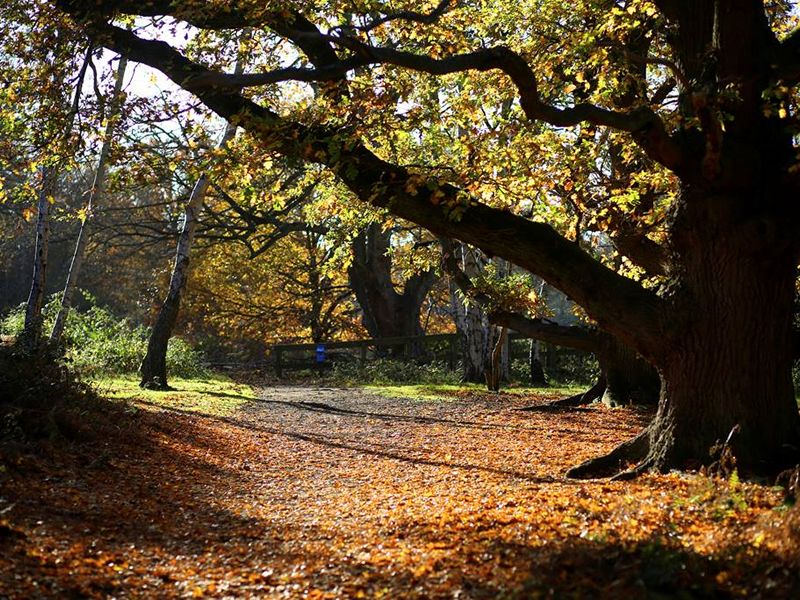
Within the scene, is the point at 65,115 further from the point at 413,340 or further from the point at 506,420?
the point at 413,340

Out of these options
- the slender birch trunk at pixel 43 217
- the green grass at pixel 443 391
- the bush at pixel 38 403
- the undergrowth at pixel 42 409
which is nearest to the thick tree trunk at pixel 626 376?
the green grass at pixel 443 391

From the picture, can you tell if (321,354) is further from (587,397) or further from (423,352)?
(587,397)

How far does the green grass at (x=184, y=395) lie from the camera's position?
535 inches

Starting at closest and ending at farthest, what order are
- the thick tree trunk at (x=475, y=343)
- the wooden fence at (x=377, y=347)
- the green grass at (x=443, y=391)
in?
the green grass at (x=443, y=391), the thick tree trunk at (x=475, y=343), the wooden fence at (x=377, y=347)

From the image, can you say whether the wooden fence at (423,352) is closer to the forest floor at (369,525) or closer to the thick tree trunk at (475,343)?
the thick tree trunk at (475,343)

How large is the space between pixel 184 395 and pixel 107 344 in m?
5.93

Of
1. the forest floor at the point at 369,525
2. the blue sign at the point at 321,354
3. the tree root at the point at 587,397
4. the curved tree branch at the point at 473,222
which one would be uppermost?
the curved tree branch at the point at 473,222

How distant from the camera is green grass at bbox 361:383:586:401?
18308 mm

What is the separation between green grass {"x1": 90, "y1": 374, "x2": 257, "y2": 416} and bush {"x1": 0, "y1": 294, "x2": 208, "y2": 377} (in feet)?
3.05

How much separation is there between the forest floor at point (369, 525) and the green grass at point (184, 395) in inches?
121

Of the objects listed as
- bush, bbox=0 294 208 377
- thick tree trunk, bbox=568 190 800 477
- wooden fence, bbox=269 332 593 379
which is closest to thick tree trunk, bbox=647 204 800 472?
thick tree trunk, bbox=568 190 800 477

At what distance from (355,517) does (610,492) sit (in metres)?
2.15

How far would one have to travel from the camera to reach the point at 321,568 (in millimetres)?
4867

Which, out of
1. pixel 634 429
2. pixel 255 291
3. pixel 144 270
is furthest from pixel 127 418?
pixel 144 270
